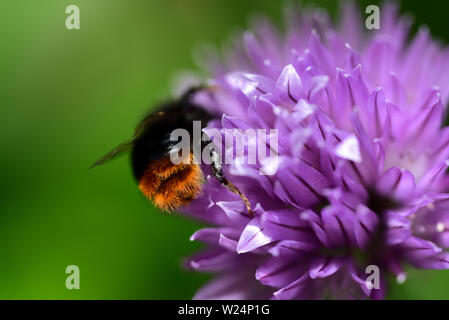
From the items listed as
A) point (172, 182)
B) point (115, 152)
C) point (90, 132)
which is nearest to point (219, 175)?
point (172, 182)

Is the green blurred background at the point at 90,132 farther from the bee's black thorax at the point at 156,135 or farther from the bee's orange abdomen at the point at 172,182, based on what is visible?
the bee's orange abdomen at the point at 172,182

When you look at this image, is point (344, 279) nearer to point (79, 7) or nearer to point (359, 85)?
point (359, 85)

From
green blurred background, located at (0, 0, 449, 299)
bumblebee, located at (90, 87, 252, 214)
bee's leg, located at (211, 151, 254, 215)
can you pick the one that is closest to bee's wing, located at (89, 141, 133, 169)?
bumblebee, located at (90, 87, 252, 214)

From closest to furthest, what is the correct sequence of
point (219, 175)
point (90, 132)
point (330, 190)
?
point (330, 190) → point (219, 175) → point (90, 132)

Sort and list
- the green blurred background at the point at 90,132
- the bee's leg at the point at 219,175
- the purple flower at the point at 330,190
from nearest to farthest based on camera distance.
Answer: the purple flower at the point at 330,190 < the bee's leg at the point at 219,175 < the green blurred background at the point at 90,132

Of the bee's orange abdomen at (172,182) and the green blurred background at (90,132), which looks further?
the green blurred background at (90,132)

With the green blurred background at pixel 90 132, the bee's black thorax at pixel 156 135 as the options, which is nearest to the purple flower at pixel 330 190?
the bee's black thorax at pixel 156 135

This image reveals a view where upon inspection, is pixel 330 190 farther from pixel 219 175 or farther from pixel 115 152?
pixel 115 152
